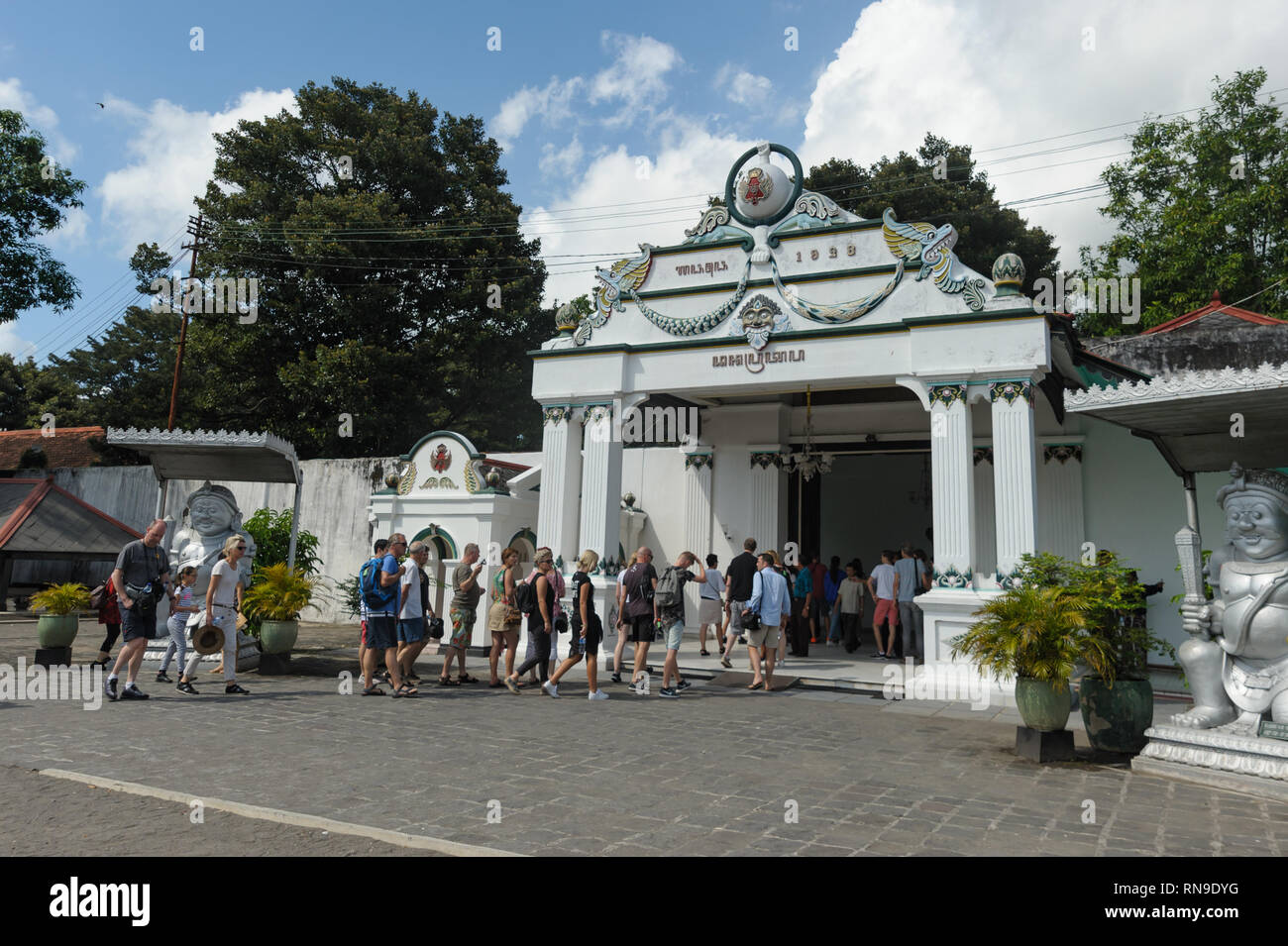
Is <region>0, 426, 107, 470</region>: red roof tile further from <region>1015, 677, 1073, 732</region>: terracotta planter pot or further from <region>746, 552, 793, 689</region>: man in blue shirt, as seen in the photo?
<region>1015, 677, 1073, 732</region>: terracotta planter pot

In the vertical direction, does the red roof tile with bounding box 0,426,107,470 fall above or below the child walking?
above

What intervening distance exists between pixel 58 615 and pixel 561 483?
665 centimetres

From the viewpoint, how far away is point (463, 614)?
10531 millimetres

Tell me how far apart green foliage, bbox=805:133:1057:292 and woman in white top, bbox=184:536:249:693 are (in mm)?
22189

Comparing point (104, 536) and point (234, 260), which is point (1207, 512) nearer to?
point (104, 536)

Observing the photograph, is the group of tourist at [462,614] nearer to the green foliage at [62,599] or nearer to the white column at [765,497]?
the green foliage at [62,599]

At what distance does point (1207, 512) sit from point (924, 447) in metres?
4.32

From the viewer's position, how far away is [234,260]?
26438 mm

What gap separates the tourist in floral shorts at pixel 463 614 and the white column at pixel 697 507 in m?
5.99

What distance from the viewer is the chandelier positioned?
49.0ft

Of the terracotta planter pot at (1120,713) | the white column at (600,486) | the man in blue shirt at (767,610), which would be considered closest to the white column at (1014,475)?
the man in blue shirt at (767,610)

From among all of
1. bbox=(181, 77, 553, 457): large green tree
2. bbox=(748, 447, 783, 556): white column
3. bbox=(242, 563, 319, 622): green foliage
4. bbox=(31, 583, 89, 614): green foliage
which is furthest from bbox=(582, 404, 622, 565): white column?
bbox=(181, 77, 553, 457): large green tree

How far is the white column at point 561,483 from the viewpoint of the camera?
13281 millimetres

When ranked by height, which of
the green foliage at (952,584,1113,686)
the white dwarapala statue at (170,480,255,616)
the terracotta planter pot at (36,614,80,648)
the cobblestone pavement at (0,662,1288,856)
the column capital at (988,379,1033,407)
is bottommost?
the cobblestone pavement at (0,662,1288,856)
